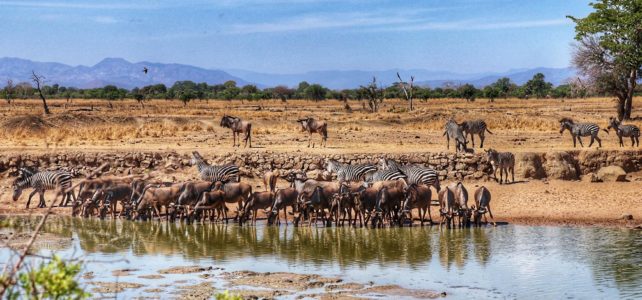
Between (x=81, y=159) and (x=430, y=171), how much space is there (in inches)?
482

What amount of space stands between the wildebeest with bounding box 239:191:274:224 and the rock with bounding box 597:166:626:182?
387 inches

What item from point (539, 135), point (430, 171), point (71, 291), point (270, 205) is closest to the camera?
point (71, 291)

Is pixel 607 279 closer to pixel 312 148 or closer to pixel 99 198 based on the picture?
pixel 99 198

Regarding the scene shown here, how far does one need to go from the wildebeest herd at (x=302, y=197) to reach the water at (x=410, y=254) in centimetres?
46

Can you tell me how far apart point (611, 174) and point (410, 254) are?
34.4ft

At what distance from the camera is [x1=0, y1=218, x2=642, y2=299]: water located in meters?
15.3

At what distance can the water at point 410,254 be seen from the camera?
15258 millimetres

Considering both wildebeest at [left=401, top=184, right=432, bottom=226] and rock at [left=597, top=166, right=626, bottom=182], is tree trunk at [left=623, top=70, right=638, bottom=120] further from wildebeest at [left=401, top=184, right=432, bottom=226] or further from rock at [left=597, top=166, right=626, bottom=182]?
wildebeest at [left=401, top=184, right=432, bottom=226]

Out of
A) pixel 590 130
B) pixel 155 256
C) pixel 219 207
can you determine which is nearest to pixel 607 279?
pixel 155 256

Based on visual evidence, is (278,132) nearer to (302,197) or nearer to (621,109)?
(621,109)

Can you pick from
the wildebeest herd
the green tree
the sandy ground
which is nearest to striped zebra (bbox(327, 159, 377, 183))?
the wildebeest herd

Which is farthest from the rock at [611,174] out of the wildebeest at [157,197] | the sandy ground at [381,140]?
the wildebeest at [157,197]

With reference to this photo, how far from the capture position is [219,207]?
22.8m

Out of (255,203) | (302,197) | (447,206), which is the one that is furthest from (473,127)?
(255,203)
